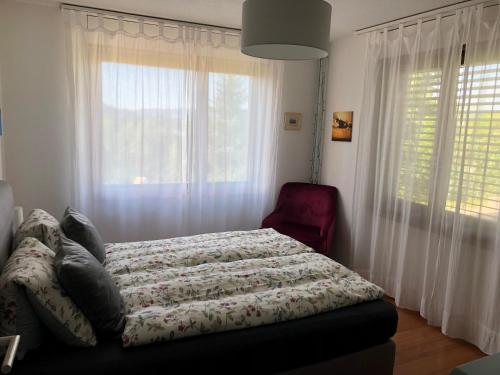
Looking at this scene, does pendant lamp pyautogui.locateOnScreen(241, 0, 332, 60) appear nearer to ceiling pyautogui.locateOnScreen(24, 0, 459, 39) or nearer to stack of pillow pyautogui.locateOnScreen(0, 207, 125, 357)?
ceiling pyautogui.locateOnScreen(24, 0, 459, 39)

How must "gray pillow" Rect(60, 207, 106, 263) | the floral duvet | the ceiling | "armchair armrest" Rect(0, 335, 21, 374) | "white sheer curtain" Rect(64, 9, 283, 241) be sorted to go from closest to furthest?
"armchair armrest" Rect(0, 335, 21, 374)
the floral duvet
"gray pillow" Rect(60, 207, 106, 263)
the ceiling
"white sheer curtain" Rect(64, 9, 283, 241)

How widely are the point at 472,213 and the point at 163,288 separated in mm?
2260

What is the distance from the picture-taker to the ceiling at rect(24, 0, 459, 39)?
9.91ft

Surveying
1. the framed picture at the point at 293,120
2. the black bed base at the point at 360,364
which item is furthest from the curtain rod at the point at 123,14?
the black bed base at the point at 360,364

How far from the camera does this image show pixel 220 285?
85.9 inches

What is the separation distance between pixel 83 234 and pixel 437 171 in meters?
2.64

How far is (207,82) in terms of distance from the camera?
3920 mm

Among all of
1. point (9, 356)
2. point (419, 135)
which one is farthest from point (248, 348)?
point (419, 135)

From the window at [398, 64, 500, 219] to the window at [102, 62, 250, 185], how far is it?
5.77ft

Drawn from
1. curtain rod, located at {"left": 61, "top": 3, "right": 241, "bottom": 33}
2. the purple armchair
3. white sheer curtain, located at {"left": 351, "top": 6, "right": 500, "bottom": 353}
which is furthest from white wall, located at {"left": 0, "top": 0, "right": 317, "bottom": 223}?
white sheer curtain, located at {"left": 351, "top": 6, "right": 500, "bottom": 353}

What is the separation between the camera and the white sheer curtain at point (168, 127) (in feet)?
11.7

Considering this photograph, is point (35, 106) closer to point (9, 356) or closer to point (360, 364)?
point (9, 356)

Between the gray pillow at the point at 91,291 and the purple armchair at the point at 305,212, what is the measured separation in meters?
2.45

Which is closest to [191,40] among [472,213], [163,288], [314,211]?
[314,211]
